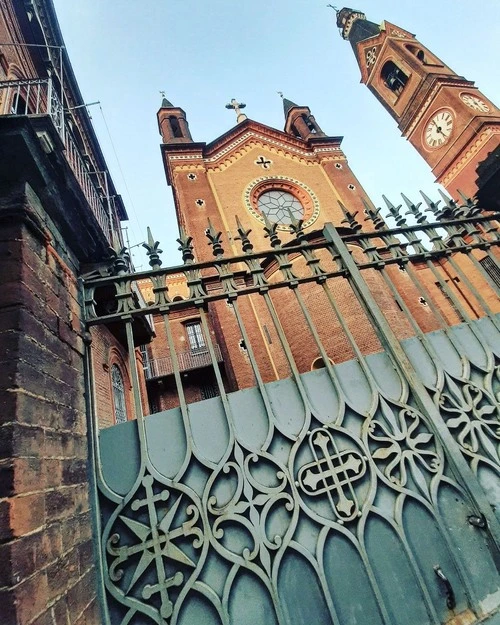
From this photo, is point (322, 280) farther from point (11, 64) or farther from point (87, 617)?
point (11, 64)

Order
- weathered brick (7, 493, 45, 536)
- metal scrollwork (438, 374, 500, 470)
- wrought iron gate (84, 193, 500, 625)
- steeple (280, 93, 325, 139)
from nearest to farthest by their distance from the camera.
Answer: weathered brick (7, 493, 45, 536)
wrought iron gate (84, 193, 500, 625)
metal scrollwork (438, 374, 500, 470)
steeple (280, 93, 325, 139)

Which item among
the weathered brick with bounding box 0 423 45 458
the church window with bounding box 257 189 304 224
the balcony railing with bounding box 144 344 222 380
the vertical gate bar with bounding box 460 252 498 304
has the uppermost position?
the church window with bounding box 257 189 304 224

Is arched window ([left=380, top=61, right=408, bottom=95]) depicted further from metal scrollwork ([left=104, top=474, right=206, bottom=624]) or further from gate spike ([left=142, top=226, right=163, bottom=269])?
metal scrollwork ([left=104, top=474, right=206, bottom=624])

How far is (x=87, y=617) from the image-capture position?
1.52m

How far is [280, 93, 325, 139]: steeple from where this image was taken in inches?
774

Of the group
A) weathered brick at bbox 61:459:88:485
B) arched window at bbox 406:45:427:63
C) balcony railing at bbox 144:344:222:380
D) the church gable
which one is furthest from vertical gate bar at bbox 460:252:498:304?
arched window at bbox 406:45:427:63

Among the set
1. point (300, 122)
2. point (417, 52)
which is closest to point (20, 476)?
point (300, 122)

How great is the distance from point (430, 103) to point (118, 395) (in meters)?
23.8

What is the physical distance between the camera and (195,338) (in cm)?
1778

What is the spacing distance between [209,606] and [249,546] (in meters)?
0.34

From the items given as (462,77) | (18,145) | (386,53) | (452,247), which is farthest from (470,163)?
(18,145)

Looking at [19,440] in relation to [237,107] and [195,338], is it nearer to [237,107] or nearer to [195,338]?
[195,338]

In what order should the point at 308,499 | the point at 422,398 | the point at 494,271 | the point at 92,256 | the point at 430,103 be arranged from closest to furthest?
the point at 308,499 → the point at 422,398 → the point at 92,256 → the point at 494,271 → the point at 430,103

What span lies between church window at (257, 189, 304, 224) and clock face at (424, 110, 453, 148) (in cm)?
1053
